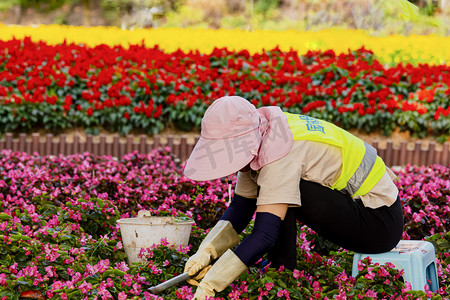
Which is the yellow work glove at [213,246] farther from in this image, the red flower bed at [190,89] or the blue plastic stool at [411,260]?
the red flower bed at [190,89]

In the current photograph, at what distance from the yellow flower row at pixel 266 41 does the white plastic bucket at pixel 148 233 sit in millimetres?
5393

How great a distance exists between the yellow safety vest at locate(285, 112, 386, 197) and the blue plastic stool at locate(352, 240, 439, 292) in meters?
0.29

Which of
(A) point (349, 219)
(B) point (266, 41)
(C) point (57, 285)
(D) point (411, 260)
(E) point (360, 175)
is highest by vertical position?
(B) point (266, 41)

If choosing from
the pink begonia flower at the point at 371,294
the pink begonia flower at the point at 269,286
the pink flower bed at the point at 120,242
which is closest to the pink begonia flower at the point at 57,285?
the pink flower bed at the point at 120,242

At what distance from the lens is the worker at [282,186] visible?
7.59 ft

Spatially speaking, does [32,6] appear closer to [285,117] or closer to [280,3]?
[280,3]

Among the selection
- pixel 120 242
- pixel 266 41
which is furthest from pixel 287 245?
pixel 266 41

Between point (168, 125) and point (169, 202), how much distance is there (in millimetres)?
3379

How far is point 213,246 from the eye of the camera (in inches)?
103

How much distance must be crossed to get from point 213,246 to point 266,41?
649 cm

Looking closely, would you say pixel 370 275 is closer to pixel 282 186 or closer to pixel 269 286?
pixel 269 286

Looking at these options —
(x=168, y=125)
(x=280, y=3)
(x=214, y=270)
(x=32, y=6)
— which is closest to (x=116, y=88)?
(x=168, y=125)

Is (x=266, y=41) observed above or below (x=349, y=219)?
above

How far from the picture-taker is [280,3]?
70.1ft
